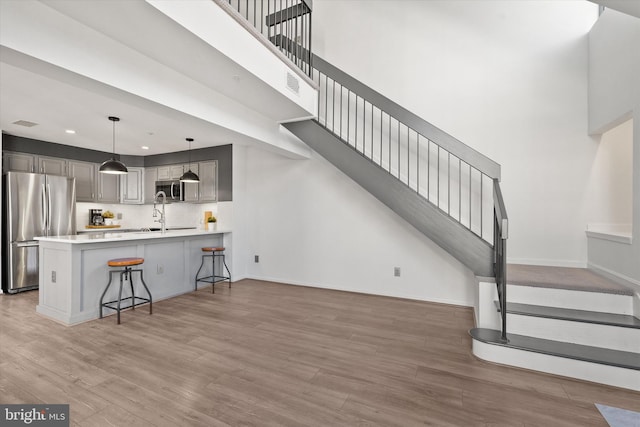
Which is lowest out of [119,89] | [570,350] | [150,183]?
[570,350]

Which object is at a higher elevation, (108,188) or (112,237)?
(108,188)

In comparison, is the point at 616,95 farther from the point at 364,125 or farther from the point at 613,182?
the point at 364,125

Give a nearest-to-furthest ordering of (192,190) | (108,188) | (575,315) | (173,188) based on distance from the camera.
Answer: (575,315) → (192,190) → (173,188) → (108,188)

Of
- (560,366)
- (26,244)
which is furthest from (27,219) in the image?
(560,366)

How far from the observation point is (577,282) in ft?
9.00

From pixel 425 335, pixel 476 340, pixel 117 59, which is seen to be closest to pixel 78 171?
pixel 117 59

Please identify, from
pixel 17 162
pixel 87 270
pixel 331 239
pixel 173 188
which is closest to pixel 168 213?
Answer: pixel 173 188

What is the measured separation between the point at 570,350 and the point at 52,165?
8306 mm

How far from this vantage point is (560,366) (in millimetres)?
2236

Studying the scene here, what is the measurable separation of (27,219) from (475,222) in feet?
23.8

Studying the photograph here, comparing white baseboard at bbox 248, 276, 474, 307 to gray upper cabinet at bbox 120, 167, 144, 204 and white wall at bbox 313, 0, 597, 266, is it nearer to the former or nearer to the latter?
white wall at bbox 313, 0, 597, 266


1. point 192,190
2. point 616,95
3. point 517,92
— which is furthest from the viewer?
point 192,190

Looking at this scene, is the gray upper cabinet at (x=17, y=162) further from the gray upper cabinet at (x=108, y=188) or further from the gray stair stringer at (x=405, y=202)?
the gray stair stringer at (x=405, y=202)

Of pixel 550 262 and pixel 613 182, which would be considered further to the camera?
pixel 550 262
